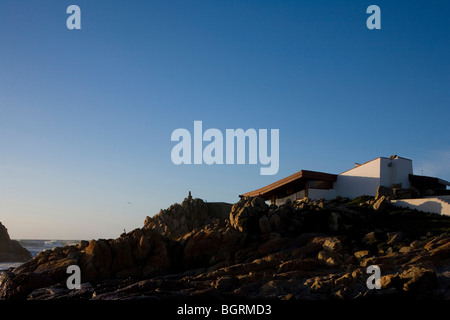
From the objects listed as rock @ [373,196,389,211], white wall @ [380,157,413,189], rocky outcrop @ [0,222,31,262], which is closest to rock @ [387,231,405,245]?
rock @ [373,196,389,211]

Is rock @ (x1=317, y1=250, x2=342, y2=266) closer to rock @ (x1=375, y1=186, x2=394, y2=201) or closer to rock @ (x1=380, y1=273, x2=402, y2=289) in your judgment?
rock @ (x1=380, y1=273, x2=402, y2=289)

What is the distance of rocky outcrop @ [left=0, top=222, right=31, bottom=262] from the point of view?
8275 cm

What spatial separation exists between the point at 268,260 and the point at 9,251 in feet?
267

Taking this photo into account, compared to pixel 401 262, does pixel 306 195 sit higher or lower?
higher

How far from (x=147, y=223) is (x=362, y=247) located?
98.4 ft

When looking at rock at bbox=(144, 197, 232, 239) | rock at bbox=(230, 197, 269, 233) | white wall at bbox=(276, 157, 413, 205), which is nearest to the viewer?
rock at bbox=(230, 197, 269, 233)

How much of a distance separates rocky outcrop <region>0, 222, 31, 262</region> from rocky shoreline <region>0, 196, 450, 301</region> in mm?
60550

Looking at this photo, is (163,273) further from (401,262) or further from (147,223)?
(147,223)

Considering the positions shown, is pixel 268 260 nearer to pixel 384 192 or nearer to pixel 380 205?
pixel 380 205

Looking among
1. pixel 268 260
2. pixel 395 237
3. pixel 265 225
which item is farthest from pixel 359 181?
pixel 268 260

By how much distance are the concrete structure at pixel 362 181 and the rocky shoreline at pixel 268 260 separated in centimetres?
768
